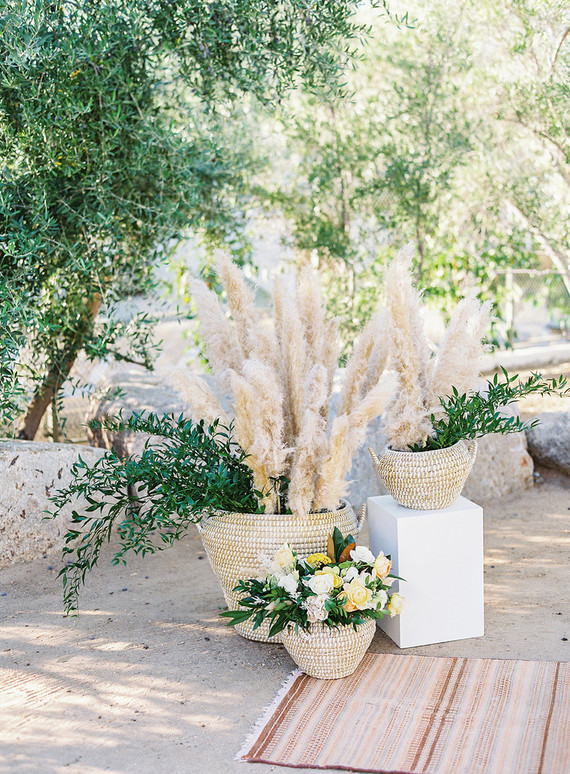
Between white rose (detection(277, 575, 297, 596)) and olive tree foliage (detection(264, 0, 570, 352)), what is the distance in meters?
3.91

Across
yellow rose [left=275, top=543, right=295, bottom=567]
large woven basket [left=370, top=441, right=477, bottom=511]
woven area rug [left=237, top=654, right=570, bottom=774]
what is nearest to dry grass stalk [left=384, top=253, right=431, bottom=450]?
large woven basket [left=370, top=441, right=477, bottom=511]

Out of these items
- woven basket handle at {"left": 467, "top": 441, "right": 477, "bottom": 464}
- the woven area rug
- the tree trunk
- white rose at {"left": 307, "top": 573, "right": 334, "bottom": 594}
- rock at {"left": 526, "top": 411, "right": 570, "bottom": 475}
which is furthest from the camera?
rock at {"left": 526, "top": 411, "right": 570, "bottom": 475}

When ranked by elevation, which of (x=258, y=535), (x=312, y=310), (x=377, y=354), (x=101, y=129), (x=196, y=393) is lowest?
(x=258, y=535)

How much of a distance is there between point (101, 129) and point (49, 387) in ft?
5.83

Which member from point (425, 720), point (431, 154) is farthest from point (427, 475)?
point (431, 154)

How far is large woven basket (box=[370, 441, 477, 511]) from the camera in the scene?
3064 mm

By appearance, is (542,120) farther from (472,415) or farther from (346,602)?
(346,602)

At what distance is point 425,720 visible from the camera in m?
2.60

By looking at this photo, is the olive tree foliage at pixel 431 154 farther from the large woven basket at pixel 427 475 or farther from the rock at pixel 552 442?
the large woven basket at pixel 427 475

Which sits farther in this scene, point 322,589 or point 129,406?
point 129,406

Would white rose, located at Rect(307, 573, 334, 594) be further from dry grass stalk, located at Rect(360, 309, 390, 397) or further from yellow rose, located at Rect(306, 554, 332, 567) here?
dry grass stalk, located at Rect(360, 309, 390, 397)

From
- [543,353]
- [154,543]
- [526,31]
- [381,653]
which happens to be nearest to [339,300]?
[543,353]

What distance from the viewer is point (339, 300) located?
678cm

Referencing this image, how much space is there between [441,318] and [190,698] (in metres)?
5.06
